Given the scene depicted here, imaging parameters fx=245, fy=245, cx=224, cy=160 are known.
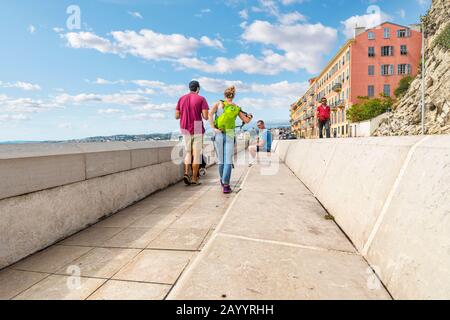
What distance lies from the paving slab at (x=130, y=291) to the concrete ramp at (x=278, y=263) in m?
0.12

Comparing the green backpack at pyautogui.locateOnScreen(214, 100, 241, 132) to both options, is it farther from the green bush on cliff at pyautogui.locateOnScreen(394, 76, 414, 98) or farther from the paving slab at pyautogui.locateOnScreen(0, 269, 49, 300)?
the green bush on cliff at pyautogui.locateOnScreen(394, 76, 414, 98)

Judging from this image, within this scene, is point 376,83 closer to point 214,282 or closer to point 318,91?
point 318,91

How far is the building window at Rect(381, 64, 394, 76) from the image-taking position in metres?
49.1

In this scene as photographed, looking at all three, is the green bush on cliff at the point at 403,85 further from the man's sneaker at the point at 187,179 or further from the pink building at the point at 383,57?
the man's sneaker at the point at 187,179

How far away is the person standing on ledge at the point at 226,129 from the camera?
4.71 metres

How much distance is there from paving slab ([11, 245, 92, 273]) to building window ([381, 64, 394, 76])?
60.2m

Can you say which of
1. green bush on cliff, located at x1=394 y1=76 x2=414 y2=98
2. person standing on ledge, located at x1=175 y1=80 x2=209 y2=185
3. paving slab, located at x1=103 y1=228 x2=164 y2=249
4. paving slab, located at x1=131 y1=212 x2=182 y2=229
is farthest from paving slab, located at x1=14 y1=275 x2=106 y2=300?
green bush on cliff, located at x1=394 y1=76 x2=414 y2=98

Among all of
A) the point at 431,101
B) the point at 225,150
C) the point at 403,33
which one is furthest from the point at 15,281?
the point at 403,33

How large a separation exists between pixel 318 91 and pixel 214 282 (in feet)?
263

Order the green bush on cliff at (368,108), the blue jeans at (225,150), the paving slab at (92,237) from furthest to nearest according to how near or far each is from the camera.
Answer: the green bush on cliff at (368,108)
the blue jeans at (225,150)
the paving slab at (92,237)

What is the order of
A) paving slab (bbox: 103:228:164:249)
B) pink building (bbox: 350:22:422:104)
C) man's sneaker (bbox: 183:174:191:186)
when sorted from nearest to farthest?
paving slab (bbox: 103:228:164:249) → man's sneaker (bbox: 183:174:191:186) → pink building (bbox: 350:22:422:104)

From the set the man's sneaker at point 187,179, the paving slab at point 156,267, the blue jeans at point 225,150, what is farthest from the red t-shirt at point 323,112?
the paving slab at point 156,267

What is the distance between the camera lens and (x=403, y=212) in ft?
5.16

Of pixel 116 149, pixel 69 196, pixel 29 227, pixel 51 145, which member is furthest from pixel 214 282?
pixel 116 149
